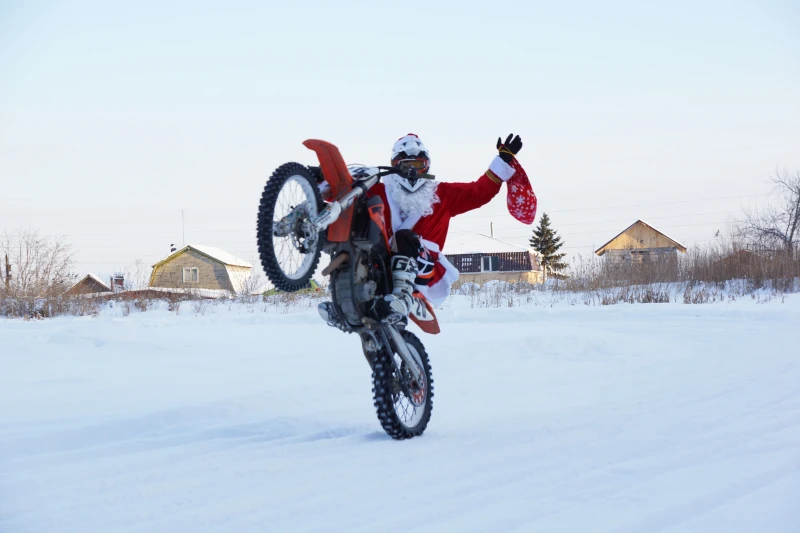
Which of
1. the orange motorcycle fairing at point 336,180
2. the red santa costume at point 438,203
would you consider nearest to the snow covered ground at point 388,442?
the red santa costume at point 438,203

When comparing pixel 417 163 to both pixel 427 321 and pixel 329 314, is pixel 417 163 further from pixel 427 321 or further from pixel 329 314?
pixel 329 314

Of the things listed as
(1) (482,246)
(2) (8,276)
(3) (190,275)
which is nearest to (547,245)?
(1) (482,246)

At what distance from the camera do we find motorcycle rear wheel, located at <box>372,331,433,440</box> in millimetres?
4613

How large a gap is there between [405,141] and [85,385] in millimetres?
3550

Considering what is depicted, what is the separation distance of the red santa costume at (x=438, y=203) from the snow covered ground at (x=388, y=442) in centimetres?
108

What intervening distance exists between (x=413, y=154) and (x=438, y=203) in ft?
1.24

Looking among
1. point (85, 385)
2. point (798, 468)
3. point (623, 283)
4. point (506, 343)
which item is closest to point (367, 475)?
point (798, 468)

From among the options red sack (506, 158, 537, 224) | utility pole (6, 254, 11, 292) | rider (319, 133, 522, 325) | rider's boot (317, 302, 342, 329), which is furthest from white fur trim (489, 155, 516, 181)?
utility pole (6, 254, 11, 292)

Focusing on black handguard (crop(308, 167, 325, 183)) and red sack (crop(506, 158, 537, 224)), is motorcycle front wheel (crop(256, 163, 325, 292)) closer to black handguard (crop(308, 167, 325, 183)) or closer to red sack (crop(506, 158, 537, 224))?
black handguard (crop(308, 167, 325, 183))

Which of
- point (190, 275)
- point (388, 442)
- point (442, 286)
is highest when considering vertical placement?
point (190, 275)

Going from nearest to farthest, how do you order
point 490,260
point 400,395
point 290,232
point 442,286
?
point 290,232 → point 400,395 → point 442,286 → point 490,260

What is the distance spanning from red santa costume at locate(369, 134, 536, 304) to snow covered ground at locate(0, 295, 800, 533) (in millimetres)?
1085

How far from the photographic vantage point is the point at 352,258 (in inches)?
177

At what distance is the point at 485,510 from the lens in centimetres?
306
